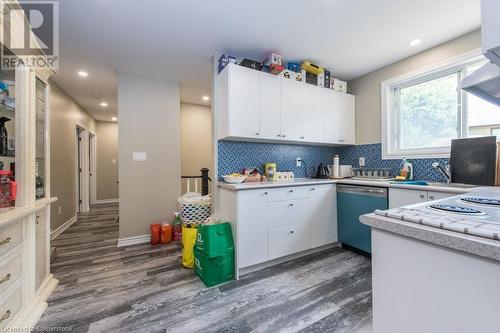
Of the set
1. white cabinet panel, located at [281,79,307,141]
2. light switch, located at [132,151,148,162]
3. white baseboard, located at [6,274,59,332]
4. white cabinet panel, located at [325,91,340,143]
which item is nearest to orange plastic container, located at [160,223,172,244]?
light switch, located at [132,151,148,162]

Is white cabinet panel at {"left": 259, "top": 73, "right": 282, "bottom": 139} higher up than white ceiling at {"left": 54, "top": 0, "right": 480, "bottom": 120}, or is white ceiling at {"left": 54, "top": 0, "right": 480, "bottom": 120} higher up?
white ceiling at {"left": 54, "top": 0, "right": 480, "bottom": 120}

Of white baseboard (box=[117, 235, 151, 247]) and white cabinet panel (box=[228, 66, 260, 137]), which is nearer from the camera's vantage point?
white cabinet panel (box=[228, 66, 260, 137])

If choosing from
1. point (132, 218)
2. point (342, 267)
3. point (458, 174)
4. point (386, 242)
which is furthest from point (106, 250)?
point (458, 174)

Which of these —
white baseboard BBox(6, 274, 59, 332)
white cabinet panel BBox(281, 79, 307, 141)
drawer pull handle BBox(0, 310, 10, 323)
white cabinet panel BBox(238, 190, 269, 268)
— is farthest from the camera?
white cabinet panel BBox(281, 79, 307, 141)

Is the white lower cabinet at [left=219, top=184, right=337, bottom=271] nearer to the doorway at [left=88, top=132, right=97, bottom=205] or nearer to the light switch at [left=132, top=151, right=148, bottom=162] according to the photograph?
the light switch at [left=132, top=151, right=148, bottom=162]

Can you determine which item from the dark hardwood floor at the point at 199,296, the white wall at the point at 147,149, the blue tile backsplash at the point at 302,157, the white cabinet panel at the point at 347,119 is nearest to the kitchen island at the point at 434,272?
the dark hardwood floor at the point at 199,296

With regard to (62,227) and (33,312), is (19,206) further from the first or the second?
(62,227)

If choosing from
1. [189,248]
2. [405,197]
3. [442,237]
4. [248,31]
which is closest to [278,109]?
[248,31]

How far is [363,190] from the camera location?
2418mm

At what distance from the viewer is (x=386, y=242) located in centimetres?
75

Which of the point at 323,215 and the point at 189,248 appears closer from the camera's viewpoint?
the point at 189,248

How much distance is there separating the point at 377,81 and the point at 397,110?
19.9 inches

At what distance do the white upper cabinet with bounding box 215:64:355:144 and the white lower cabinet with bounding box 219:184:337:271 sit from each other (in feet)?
2.33

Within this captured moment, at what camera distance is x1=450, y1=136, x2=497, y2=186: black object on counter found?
1.90 meters
